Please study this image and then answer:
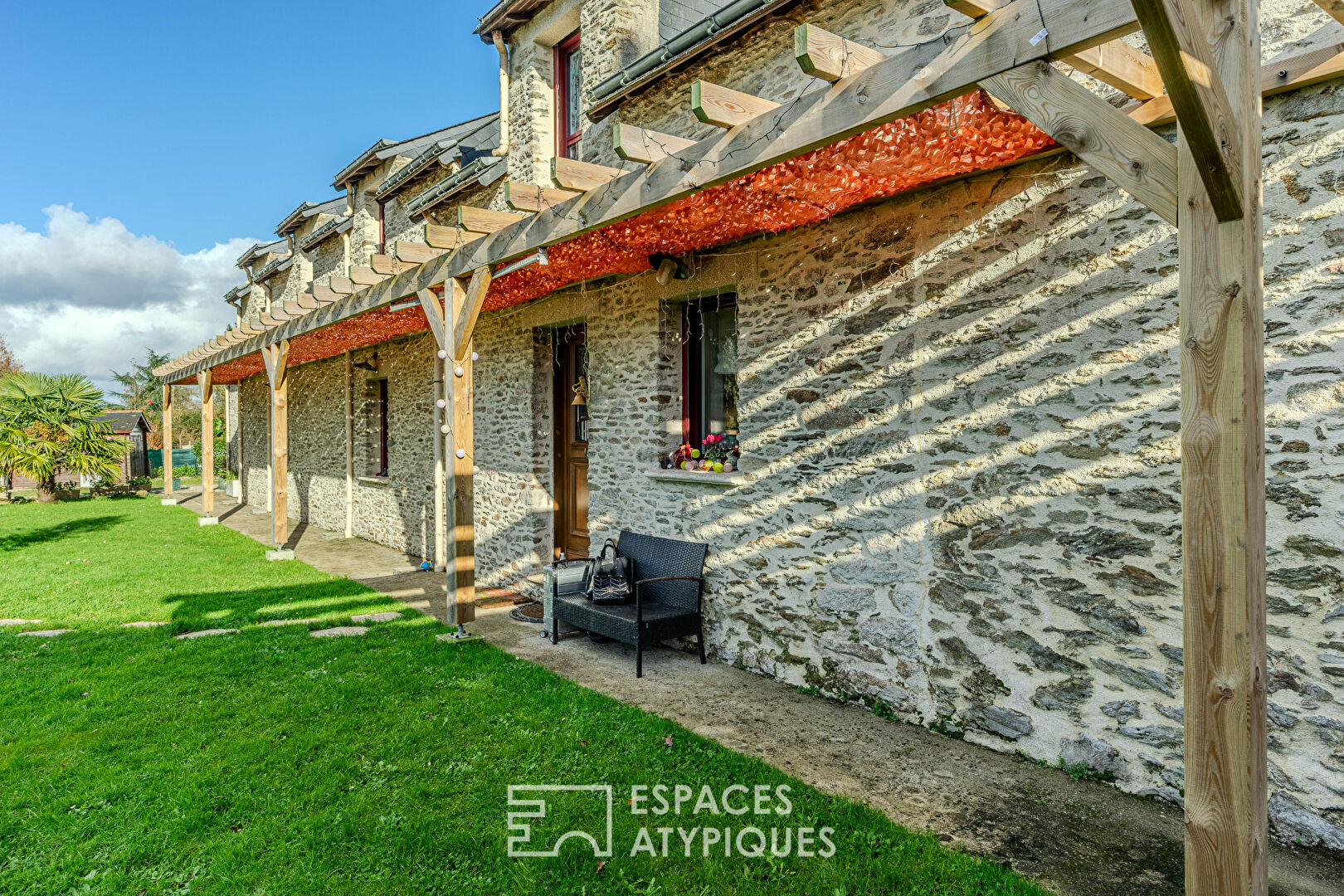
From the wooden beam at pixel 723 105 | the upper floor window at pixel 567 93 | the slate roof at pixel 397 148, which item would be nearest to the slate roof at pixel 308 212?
the slate roof at pixel 397 148

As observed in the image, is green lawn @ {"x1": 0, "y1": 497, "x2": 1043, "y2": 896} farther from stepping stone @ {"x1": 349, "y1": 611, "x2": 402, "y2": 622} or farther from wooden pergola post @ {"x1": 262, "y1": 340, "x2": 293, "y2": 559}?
wooden pergola post @ {"x1": 262, "y1": 340, "x2": 293, "y2": 559}

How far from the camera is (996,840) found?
2871mm

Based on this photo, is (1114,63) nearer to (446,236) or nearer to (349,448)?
(446,236)

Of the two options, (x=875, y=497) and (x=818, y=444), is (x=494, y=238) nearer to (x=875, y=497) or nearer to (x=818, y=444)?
(x=818, y=444)

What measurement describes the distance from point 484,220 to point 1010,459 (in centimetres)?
394

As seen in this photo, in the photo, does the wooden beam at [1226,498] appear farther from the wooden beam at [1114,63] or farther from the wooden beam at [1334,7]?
the wooden beam at [1334,7]

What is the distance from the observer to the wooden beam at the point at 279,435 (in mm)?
9742

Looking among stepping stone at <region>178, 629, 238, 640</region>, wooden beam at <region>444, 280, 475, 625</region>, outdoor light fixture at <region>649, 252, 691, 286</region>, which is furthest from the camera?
wooden beam at <region>444, 280, 475, 625</region>

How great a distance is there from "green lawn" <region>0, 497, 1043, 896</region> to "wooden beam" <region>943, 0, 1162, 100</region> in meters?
2.99

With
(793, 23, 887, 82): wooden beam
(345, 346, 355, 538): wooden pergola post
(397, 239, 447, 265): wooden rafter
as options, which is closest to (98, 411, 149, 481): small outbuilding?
(345, 346, 355, 538): wooden pergola post

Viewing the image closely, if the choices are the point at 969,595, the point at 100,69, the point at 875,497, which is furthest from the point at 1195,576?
the point at 100,69

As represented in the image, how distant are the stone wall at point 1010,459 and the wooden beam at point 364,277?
3.03 metres
